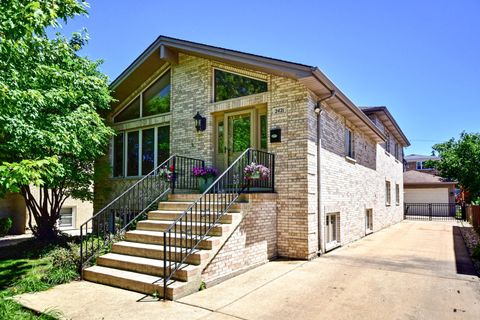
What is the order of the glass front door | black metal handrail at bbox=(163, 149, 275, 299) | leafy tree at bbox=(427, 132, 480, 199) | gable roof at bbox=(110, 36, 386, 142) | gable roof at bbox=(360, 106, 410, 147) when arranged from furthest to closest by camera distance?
leafy tree at bbox=(427, 132, 480, 199) < gable roof at bbox=(360, 106, 410, 147) < the glass front door < gable roof at bbox=(110, 36, 386, 142) < black metal handrail at bbox=(163, 149, 275, 299)

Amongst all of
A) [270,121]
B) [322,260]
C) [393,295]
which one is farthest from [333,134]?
[393,295]

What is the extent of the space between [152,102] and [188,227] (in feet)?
19.0

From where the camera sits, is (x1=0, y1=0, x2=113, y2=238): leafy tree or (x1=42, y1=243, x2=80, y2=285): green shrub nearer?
(x1=0, y1=0, x2=113, y2=238): leafy tree

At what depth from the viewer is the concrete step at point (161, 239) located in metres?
5.43

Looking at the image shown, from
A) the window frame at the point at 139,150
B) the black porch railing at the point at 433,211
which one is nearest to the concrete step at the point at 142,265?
the window frame at the point at 139,150

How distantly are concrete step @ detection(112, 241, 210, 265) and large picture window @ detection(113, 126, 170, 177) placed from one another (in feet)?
13.2

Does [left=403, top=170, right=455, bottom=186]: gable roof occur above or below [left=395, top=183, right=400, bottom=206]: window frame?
above

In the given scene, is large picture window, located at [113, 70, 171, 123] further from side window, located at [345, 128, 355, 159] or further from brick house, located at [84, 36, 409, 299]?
side window, located at [345, 128, 355, 159]

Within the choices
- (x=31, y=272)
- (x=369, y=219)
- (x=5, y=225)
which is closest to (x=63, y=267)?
(x=31, y=272)

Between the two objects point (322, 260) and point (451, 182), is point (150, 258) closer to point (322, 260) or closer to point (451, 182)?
point (322, 260)

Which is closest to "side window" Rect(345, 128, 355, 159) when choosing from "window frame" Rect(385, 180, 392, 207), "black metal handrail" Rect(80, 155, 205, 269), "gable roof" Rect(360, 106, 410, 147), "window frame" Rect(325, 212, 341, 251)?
"window frame" Rect(325, 212, 341, 251)

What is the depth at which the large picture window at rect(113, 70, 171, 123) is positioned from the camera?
1028cm

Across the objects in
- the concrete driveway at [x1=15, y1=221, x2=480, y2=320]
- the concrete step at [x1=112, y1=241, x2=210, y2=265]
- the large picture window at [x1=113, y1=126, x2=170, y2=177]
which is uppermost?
the large picture window at [x1=113, y1=126, x2=170, y2=177]

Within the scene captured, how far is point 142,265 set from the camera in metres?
5.48
